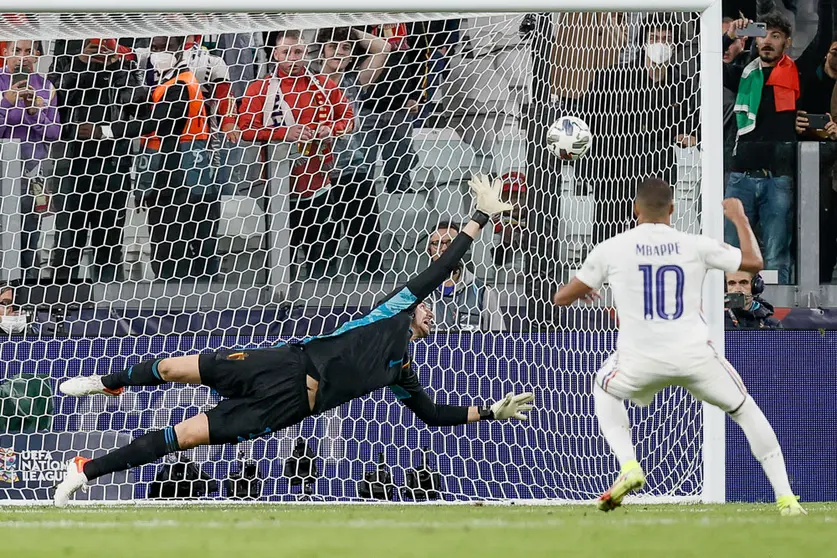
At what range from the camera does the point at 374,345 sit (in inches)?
276

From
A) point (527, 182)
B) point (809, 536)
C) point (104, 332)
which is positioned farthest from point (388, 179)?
point (809, 536)

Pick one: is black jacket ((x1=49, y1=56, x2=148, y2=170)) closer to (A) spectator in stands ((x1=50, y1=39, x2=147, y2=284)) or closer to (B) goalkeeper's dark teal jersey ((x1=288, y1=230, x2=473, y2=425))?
(A) spectator in stands ((x1=50, y1=39, x2=147, y2=284))

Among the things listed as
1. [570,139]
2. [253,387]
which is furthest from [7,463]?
[570,139]

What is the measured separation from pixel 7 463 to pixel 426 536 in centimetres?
503

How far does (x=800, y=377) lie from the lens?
354 inches

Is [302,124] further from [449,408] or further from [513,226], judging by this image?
[449,408]

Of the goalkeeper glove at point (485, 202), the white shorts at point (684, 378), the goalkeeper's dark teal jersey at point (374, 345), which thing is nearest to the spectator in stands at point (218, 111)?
the goalkeeper's dark teal jersey at point (374, 345)

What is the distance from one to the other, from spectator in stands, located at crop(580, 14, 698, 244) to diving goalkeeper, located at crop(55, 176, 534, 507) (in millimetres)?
1484

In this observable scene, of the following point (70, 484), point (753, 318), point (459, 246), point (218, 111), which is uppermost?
point (218, 111)

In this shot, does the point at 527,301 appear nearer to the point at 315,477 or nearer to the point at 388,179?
the point at 388,179

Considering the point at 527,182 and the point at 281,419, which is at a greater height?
the point at 527,182

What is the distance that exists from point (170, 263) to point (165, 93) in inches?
46.9

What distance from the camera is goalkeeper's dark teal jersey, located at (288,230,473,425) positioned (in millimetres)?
6906

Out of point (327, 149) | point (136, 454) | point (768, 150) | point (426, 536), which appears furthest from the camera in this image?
point (768, 150)
